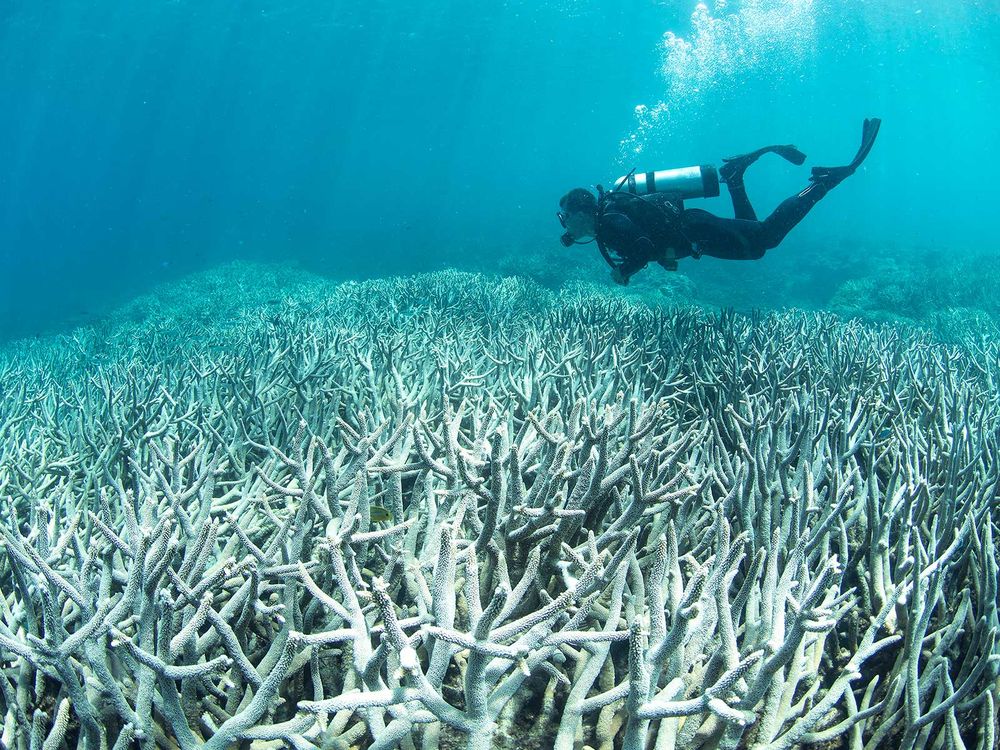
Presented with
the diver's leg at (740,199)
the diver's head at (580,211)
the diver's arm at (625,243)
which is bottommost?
the diver's arm at (625,243)

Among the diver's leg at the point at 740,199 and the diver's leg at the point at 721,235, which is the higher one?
the diver's leg at the point at 740,199

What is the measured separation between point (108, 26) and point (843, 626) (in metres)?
64.6

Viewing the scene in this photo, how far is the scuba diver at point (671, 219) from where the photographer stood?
6.94 meters

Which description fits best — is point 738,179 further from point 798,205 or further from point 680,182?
point 680,182

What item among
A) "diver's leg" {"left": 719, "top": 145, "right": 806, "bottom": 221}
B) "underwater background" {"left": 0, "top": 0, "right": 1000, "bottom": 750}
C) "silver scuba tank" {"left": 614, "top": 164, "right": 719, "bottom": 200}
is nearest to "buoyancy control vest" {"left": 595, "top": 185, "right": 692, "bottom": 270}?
"silver scuba tank" {"left": 614, "top": 164, "right": 719, "bottom": 200}

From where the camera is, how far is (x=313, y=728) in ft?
4.57

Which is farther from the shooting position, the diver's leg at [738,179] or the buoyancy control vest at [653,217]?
the diver's leg at [738,179]

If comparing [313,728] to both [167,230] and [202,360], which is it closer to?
[202,360]

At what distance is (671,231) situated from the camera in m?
7.34

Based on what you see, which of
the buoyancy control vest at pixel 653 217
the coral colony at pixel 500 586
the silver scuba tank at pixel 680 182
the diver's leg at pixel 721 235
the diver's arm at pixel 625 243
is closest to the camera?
the coral colony at pixel 500 586

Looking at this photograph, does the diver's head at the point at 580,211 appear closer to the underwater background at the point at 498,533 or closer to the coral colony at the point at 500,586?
the underwater background at the point at 498,533

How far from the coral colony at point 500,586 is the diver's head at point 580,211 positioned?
394cm

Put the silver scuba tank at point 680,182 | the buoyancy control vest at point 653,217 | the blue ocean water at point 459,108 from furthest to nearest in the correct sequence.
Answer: the blue ocean water at point 459,108 → the silver scuba tank at point 680,182 → the buoyancy control vest at point 653,217

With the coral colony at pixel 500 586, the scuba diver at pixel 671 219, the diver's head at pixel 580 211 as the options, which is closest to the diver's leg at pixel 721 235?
the scuba diver at pixel 671 219
